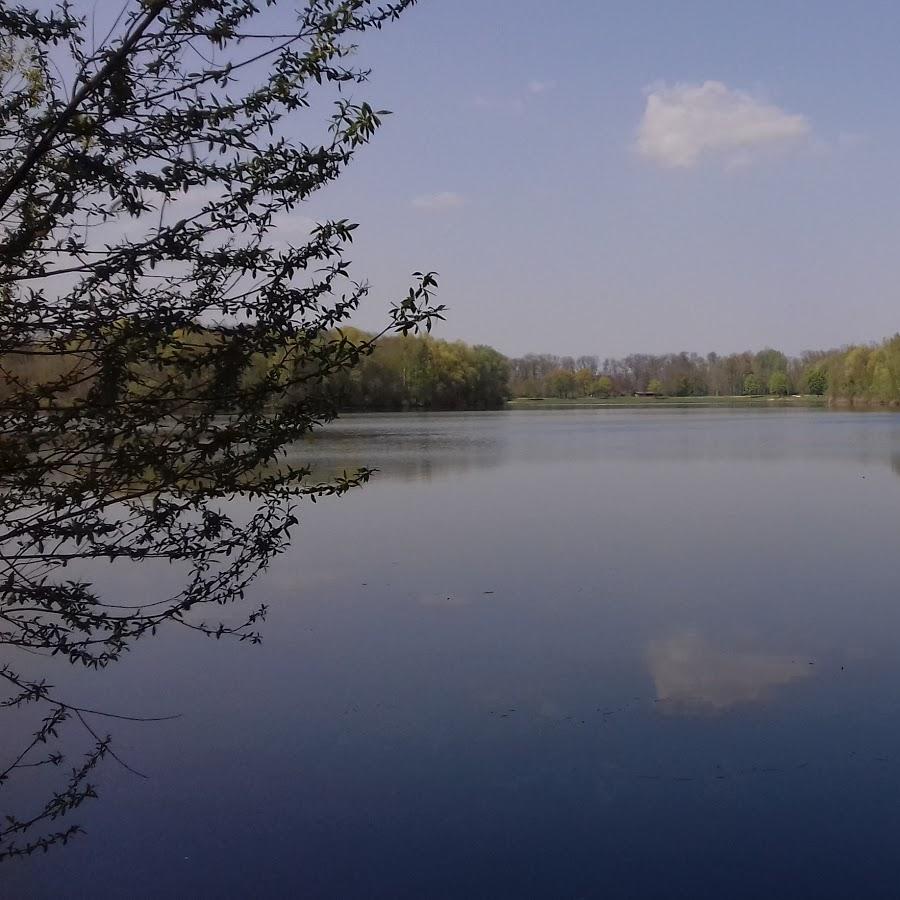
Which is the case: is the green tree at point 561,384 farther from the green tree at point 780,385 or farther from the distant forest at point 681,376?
the green tree at point 780,385

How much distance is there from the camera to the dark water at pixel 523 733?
3.93m

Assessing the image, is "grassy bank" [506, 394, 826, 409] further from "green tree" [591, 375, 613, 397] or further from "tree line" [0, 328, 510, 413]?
"tree line" [0, 328, 510, 413]

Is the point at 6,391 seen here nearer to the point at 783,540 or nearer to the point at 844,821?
the point at 844,821

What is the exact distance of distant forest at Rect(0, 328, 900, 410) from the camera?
3025mm

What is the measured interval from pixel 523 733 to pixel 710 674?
4.95 feet

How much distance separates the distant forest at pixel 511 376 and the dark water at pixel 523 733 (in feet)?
6.17

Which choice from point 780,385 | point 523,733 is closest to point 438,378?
point 780,385

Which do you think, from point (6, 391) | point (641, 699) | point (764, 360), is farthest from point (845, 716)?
point (764, 360)

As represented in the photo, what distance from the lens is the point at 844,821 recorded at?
417 cm

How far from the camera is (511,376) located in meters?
76.1

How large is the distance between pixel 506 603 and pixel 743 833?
380 centimetres

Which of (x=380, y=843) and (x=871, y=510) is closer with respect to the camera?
(x=380, y=843)

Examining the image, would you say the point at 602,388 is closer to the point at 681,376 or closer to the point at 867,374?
the point at 681,376

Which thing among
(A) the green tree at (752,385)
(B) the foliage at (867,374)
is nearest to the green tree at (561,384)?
(A) the green tree at (752,385)
